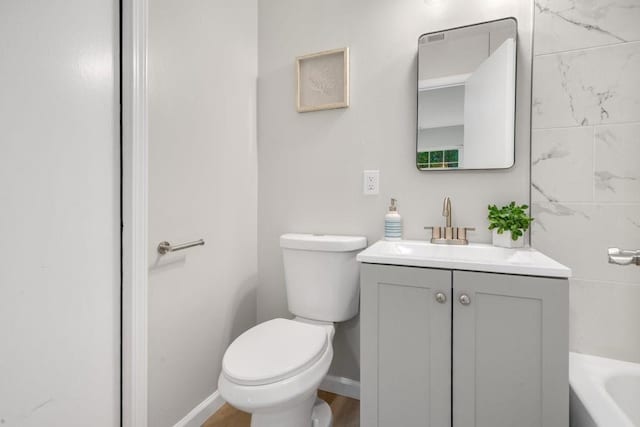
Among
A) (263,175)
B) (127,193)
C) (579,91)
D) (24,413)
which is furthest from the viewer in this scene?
(263,175)

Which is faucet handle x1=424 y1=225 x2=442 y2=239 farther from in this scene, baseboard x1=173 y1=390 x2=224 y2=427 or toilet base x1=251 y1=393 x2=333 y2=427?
baseboard x1=173 y1=390 x2=224 y2=427

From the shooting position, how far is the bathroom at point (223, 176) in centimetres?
94

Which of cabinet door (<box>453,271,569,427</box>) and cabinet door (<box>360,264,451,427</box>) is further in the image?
cabinet door (<box>360,264,451,427</box>)

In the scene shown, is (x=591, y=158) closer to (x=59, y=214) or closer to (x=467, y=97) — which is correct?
(x=467, y=97)

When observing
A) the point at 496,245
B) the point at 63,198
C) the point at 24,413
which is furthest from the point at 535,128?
the point at 24,413

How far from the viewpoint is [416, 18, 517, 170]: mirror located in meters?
1.38

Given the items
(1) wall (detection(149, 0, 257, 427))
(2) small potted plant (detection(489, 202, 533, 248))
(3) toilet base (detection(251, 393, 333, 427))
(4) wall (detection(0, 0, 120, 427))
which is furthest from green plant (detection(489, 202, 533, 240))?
(4) wall (detection(0, 0, 120, 427))

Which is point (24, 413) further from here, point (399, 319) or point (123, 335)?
point (399, 319)

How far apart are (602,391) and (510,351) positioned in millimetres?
373

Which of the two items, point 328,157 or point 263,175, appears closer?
point 328,157

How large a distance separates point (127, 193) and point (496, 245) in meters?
1.43

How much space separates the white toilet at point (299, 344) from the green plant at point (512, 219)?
0.57 meters

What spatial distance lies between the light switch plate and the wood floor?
1.05 meters

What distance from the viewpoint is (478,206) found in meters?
1.46
